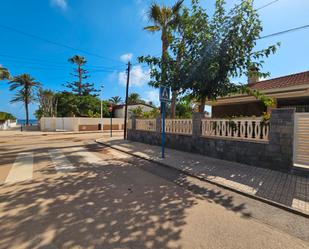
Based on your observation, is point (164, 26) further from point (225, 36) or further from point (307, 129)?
point (307, 129)

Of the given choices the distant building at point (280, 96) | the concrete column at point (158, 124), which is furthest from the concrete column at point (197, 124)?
the distant building at point (280, 96)

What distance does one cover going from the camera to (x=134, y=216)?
129 inches

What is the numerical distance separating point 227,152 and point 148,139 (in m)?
6.04

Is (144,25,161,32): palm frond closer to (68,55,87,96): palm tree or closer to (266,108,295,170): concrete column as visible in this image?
(266,108,295,170): concrete column

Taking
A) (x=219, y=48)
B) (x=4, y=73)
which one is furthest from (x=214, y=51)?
(x=4, y=73)

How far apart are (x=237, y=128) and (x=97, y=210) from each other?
222 inches

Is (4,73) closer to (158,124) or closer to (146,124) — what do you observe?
(146,124)

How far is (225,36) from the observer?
729 cm

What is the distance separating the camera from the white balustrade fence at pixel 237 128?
6277 millimetres

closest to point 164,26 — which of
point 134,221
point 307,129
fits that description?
point 307,129

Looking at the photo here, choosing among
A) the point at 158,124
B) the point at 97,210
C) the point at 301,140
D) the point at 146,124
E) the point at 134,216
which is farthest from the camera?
the point at 146,124

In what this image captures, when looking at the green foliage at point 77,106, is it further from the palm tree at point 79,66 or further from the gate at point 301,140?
the gate at point 301,140

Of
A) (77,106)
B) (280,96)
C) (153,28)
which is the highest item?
(153,28)

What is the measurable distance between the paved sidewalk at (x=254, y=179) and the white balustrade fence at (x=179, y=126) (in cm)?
204
